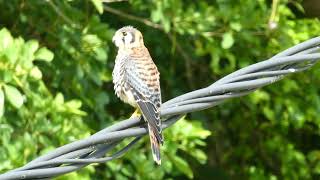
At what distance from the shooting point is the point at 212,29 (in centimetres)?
529

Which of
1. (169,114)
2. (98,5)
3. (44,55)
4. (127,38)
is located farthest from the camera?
(98,5)

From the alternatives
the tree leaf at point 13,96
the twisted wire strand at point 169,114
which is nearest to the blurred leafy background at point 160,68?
the tree leaf at point 13,96

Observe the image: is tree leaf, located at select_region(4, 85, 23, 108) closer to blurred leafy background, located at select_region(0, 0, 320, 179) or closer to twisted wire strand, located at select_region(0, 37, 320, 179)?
blurred leafy background, located at select_region(0, 0, 320, 179)

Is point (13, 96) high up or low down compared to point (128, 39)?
down

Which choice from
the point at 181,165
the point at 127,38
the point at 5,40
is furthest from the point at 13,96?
the point at 181,165

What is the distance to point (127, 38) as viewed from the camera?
4.23 m

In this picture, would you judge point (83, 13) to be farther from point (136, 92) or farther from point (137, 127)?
point (137, 127)

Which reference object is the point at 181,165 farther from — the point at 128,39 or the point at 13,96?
the point at 13,96

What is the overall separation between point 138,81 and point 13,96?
634mm

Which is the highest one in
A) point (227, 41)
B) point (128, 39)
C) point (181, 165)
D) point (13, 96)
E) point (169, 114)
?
point (169, 114)

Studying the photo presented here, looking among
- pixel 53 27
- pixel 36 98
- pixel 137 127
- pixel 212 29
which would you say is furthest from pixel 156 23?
pixel 137 127

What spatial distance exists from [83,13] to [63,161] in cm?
253

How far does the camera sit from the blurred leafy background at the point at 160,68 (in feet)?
14.4

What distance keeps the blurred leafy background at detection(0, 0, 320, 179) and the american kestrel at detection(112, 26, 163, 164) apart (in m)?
0.35
